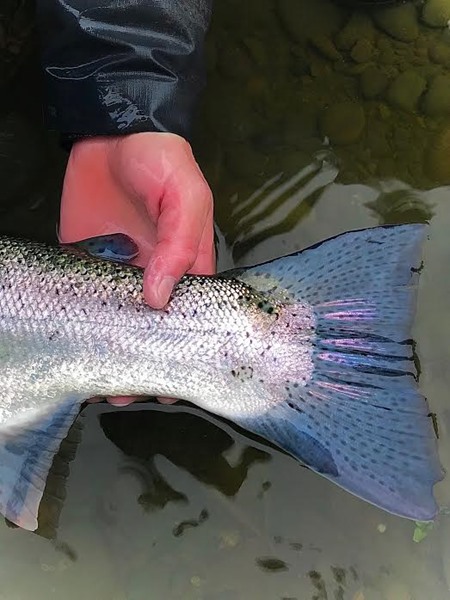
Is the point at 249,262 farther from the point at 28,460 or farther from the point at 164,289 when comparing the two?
A: the point at 28,460

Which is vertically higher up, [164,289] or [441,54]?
[441,54]

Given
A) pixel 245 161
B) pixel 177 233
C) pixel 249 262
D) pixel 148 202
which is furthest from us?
pixel 245 161

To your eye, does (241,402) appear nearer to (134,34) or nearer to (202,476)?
(202,476)

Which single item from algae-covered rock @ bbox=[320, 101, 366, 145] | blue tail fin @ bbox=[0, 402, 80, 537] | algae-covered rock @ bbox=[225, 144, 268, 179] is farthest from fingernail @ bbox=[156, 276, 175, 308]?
algae-covered rock @ bbox=[320, 101, 366, 145]

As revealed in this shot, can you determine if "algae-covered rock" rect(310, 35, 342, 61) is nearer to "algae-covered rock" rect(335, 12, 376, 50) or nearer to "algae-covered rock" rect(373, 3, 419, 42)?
"algae-covered rock" rect(335, 12, 376, 50)

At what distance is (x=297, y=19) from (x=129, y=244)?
1168 mm

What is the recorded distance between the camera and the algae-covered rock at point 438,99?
7.97 feet

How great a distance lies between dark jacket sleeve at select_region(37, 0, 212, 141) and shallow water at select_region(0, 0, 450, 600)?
0.36 metres

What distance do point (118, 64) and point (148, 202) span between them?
398 millimetres

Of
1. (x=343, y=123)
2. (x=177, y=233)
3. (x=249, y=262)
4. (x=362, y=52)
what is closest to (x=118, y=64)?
(x=177, y=233)

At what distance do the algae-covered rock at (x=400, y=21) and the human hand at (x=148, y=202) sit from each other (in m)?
0.94

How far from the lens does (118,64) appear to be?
2031 millimetres

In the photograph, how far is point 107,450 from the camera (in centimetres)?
216

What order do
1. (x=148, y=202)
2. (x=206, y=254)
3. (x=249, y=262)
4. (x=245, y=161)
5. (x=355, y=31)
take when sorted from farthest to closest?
(x=355, y=31) < (x=245, y=161) < (x=249, y=262) < (x=206, y=254) < (x=148, y=202)
